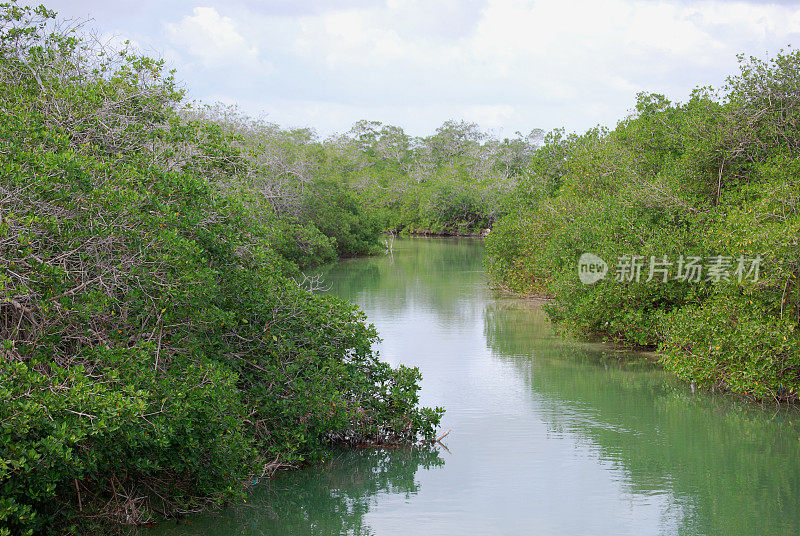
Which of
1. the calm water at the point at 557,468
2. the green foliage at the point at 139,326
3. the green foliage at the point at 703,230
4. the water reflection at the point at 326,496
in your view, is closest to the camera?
the green foliage at the point at 139,326

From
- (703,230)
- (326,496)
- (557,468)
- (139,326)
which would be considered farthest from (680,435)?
(139,326)

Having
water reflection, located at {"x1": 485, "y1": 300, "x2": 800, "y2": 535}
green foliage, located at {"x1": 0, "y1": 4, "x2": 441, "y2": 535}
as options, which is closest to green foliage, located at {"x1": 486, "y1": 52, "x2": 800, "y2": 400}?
water reflection, located at {"x1": 485, "y1": 300, "x2": 800, "y2": 535}

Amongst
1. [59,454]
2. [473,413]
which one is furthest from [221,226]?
[473,413]

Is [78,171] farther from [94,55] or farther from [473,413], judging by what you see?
[473,413]

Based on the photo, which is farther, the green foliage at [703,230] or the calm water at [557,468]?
the green foliage at [703,230]

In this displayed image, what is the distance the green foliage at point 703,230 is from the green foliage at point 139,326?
396 centimetres

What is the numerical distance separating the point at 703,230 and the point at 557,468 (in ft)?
16.4

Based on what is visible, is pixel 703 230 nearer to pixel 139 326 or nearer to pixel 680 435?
pixel 680 435

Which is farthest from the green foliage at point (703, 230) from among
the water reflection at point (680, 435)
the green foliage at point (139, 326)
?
the green foliage at point (139, 326)

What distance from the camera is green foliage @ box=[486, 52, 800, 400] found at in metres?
9.16

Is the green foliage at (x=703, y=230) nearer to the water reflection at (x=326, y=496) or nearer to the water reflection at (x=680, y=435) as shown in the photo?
the water reflection at (x=680, y=435)

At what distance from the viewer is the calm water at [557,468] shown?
6.55 meters

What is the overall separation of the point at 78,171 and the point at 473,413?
5.63 metres

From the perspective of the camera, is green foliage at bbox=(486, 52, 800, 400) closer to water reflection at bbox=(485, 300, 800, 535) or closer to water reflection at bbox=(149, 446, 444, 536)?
water reflection at bbox=(485, 300, 800, 535)
